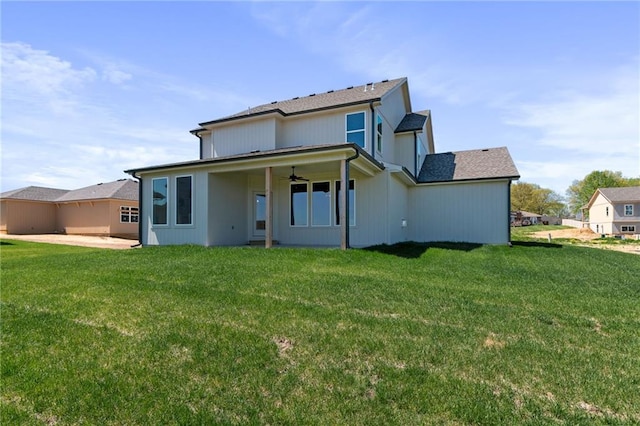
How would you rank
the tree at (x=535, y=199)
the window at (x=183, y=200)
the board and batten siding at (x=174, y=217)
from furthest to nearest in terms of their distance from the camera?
the tree at (x=535, y=199) → the window at (x=183, y=200) → the board and batten siding at (x=174, y=217)

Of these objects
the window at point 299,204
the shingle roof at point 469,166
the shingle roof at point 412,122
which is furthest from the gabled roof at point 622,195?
the window at point 299,204

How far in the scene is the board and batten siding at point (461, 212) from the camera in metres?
13.3

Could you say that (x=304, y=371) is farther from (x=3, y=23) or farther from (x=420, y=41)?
(x=420, y=41)

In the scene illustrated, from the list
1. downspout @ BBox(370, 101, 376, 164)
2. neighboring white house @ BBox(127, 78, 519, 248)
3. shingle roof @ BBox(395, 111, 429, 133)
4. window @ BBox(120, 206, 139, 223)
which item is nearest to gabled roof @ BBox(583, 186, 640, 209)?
neighboring white house @ BBox(127, 78, 519, 248)

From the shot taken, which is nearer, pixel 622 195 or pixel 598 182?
pixel 622 195

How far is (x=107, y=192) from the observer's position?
22438mm

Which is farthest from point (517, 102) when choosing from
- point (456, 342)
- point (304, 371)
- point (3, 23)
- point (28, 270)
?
point (28, 270)

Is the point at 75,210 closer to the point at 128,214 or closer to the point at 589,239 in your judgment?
the point at 128,214

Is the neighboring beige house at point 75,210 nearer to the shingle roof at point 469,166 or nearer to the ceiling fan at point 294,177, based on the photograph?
the ceiling fan at point 294,177

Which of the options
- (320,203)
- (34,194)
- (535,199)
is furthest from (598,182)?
(34,194)

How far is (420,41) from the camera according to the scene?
359 inches

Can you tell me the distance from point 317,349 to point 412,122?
1378 centimetres

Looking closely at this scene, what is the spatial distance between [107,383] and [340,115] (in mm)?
11157

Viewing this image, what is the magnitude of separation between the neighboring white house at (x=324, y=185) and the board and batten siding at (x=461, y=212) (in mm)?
39
